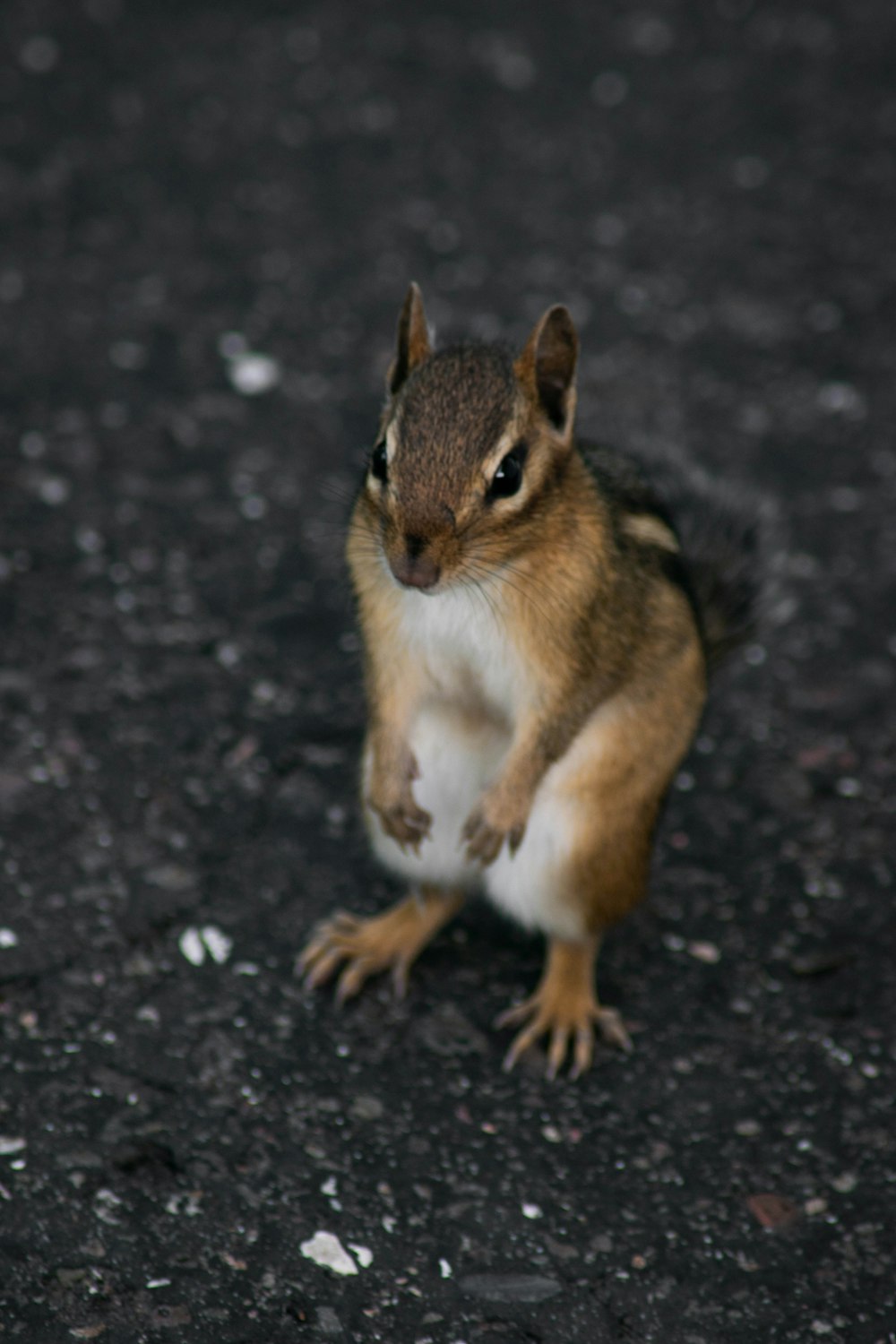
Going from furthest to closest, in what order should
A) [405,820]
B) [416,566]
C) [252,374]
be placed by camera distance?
[252,374], [405,820], [416,566]

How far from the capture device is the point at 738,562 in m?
2.80

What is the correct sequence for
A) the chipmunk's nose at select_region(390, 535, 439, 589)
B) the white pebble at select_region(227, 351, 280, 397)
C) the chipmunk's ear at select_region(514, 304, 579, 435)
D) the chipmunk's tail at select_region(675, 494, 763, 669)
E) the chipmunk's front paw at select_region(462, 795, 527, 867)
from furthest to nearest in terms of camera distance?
the white pebble at select_region(227, 351, 280, 397)
the chipmunk's tail at select_region(675, 494, 763, 669)
the chipmunk's front paw at select_region(462, 795, 527, 867)
the chipmunk's ear at select_region(514, 304, 579, 435)
the chipmunk's nose at select_region(390, 535, 439, 589)

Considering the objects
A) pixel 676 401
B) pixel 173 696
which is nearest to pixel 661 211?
pixel 676 401

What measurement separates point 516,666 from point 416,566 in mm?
299

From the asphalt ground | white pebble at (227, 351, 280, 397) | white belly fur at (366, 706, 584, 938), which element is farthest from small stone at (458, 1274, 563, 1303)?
white pebble at (227, 351, 280, 397)

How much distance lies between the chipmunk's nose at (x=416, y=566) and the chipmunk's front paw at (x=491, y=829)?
415 millimetres

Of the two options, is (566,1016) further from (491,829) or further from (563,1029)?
(491,829)

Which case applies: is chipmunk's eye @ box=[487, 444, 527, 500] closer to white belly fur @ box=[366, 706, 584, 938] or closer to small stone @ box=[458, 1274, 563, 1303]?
white belly fur @ box=[366, 706, 584, 938]

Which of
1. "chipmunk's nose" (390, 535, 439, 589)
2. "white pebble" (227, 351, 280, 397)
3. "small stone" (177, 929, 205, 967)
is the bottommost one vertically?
"small stone" (177, 929, 205, 967)

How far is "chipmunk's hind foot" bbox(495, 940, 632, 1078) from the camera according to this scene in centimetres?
253

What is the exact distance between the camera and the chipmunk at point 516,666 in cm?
214

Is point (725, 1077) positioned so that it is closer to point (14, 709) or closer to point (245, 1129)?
point (245, 1129)

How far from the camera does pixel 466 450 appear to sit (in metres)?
2.10

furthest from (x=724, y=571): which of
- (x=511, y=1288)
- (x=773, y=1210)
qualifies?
(x=511, y=1288)
